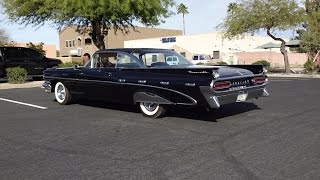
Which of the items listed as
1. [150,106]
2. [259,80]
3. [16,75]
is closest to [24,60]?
[16,75]

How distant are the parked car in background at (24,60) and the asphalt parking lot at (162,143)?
34.9 ft

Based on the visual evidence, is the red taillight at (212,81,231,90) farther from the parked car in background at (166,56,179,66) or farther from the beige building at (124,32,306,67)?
the beige building at (124,32,306,67)

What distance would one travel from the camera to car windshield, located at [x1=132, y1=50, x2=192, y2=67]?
995 centimetres

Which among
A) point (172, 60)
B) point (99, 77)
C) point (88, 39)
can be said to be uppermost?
point (88, 39)

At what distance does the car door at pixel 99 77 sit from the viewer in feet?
33.3

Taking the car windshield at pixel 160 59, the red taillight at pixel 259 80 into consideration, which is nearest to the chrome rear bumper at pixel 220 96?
the red taillight at pixel 259 80

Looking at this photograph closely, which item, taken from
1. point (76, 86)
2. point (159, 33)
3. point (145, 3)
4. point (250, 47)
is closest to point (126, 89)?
point (76, 86)

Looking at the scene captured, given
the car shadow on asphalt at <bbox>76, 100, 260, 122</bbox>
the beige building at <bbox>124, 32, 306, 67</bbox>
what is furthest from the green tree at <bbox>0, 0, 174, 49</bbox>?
the beige building at <bbox>124, 32, 306, 67</bbox>

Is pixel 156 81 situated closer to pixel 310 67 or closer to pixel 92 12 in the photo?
pixel 92 12

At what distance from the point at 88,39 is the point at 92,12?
6687 centimetres

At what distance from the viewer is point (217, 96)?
27.7 feet

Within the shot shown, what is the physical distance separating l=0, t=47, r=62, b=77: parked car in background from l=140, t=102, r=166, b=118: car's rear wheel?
13.3m

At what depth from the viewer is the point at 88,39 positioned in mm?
89438

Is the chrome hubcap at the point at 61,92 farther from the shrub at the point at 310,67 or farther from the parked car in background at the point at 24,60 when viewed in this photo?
the shrub at the point at 310,67
